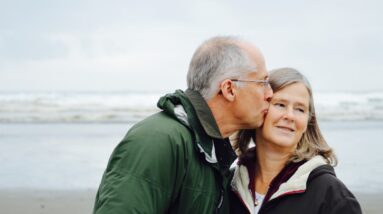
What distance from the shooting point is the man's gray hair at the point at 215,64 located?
116 inches

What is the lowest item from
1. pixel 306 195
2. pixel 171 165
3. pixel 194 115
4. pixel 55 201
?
pixel 55 201

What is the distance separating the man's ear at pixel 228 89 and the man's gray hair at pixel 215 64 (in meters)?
0.02

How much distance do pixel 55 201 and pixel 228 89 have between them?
6.87 m

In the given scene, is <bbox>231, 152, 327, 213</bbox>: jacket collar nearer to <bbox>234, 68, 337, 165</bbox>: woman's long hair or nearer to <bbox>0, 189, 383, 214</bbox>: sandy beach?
<bbox>234, 68, 337, 165</bbox>: woman's long hair

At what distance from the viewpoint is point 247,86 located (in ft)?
10.1

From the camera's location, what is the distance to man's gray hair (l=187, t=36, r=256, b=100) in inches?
Answer: 116

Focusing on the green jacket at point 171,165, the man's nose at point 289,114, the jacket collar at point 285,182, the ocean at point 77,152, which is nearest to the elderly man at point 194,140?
the green jacket at point 171,165

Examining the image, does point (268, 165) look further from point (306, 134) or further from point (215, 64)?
point (215, 64)

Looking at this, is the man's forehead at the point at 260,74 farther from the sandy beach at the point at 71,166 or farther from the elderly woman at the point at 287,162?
the sandy beach at the point at 71,166

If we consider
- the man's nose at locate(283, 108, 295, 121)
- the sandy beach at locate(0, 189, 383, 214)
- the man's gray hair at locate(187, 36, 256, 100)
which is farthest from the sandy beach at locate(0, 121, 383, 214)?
the man's gray hair at locate(187, 36, 256, 100)

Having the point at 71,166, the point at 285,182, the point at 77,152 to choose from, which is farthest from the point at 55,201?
the point at 285,182

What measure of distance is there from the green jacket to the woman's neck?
0.55 meters

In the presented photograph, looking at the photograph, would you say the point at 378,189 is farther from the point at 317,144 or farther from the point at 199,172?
the point at 199,172

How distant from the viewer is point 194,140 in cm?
280
